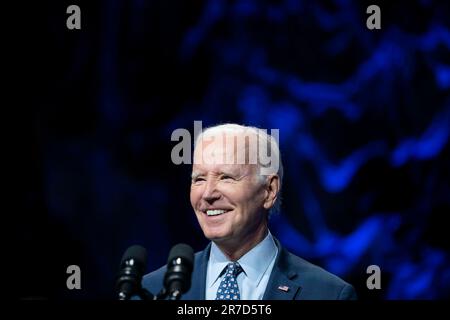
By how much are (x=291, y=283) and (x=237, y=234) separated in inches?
11.5

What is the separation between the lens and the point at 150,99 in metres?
3.94

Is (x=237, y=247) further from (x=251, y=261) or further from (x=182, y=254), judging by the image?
(x=182, y=254)

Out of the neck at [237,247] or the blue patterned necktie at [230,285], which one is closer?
the blue patterned necktie at [230,285]

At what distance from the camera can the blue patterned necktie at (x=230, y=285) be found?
9.52ft

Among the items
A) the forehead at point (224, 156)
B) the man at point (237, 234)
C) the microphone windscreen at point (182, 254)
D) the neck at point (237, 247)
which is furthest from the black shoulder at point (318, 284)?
the microphone windscreen at point (182, 254)

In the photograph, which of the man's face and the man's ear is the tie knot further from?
the man's ear

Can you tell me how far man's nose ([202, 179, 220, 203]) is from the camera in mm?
2982

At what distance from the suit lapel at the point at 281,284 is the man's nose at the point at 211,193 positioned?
1.14ft

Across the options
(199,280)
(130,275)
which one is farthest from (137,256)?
(199,280)

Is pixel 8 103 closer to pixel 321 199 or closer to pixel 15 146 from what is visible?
pixel 15 146

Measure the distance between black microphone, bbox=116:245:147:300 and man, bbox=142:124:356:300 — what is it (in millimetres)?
707

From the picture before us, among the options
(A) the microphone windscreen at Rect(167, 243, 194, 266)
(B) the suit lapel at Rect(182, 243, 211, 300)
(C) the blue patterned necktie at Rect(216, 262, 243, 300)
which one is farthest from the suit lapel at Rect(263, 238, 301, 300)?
(A) the microphone windscreen at Rect(167, 243, 194, 266)

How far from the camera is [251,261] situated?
3000 millimetres

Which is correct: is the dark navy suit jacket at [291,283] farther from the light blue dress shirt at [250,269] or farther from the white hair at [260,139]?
the white hair at [260,139]
